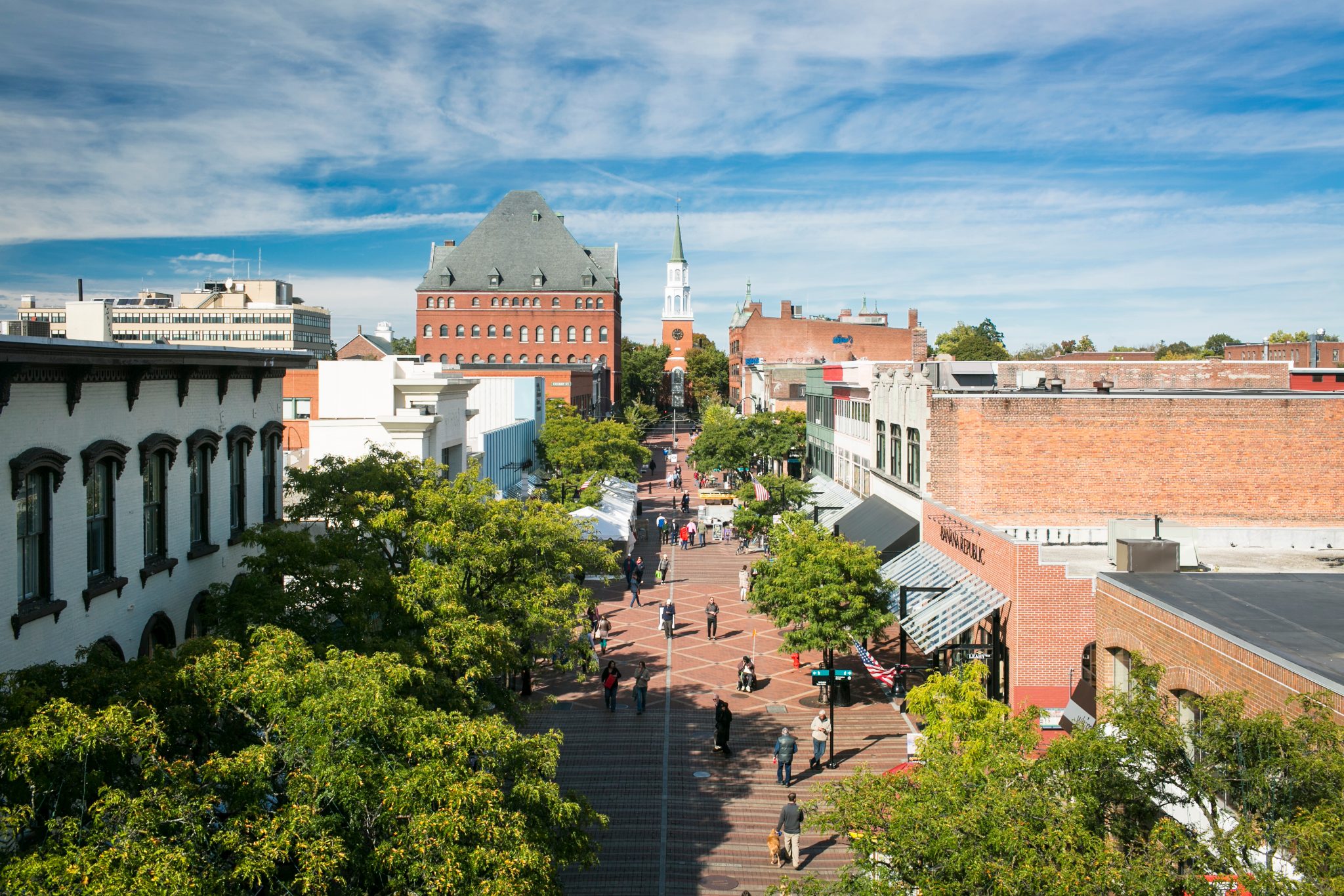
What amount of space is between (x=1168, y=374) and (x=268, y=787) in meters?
45.3

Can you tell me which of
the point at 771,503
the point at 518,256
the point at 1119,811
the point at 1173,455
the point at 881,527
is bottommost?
the point at 771,503

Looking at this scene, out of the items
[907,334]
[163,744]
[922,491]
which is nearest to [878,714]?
[922,491]

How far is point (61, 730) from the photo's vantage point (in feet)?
28.2

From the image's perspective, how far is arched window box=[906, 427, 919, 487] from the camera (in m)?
34.0

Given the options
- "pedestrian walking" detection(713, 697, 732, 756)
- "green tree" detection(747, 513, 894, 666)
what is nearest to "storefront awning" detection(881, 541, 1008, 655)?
"green tree" detection(747, 513, 894, 666)

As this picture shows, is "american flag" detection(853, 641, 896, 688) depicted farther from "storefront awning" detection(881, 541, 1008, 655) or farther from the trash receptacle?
the trash receptacle

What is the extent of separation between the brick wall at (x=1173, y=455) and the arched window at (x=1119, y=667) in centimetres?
1138

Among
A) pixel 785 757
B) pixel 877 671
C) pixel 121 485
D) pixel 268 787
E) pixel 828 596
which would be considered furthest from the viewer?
pixel 828 596

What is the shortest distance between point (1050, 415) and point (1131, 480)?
3034 mm

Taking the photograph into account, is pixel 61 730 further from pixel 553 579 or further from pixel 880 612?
pixel 880 612

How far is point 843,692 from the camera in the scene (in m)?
29.2

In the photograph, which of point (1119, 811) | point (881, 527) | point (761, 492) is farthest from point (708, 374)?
point (1119, 811)

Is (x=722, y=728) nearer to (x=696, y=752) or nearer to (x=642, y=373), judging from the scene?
(x=696, y=752)

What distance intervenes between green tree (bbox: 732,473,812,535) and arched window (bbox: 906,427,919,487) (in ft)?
47.8
